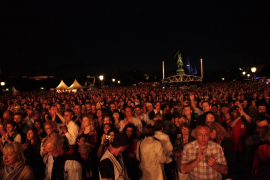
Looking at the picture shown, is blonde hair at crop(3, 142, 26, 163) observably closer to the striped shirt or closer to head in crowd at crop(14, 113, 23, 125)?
the striped shirt

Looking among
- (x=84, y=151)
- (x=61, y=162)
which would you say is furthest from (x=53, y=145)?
(x=84, y=151)

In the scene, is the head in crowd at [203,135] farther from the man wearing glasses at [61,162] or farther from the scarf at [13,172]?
the scarf at [13,172]

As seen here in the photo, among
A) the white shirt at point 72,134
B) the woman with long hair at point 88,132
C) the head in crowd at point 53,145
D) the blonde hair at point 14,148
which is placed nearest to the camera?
the blonde hair at point 14,148

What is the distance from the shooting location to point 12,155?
228 centimetres

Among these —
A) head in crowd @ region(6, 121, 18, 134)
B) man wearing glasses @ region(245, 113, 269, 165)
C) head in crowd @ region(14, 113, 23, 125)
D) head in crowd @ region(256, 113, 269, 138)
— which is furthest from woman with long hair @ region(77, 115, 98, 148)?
head in crowd @ region(256, 113, 269, 138)

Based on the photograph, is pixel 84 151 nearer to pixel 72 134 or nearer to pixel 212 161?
pixel 72 134

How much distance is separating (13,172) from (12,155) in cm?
21

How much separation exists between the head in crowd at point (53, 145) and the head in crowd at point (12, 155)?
318 mm

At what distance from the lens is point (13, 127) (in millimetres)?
4059

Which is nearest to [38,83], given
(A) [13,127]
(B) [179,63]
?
(B) [179,63]

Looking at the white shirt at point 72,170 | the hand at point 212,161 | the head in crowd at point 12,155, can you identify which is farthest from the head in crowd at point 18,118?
the hand at point 212,161

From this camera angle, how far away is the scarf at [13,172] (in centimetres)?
217

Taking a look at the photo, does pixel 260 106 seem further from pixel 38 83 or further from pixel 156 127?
pixel 38 83

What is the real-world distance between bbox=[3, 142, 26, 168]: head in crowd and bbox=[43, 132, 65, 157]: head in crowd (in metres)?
0.32
